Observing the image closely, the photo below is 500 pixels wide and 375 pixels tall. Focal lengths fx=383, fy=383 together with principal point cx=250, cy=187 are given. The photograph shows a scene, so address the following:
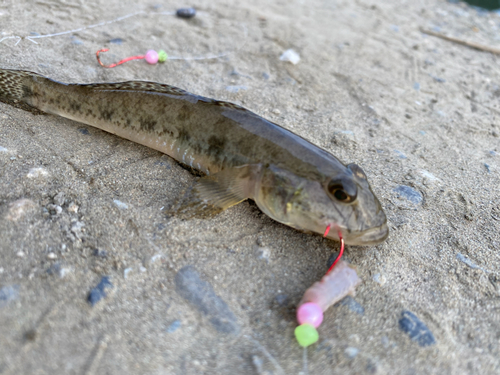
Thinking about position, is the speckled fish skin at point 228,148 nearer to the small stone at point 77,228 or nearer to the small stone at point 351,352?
the small stone at point 351,352

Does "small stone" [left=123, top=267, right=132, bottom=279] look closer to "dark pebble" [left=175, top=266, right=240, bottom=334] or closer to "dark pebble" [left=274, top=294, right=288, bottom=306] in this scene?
"dark pebble" [left=175, top=266, right=240, bottom=334]

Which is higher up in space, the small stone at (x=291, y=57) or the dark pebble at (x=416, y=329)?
the dark pebble at (x=416, y=329)

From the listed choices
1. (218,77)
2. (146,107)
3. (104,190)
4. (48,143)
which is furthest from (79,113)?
(218,77)

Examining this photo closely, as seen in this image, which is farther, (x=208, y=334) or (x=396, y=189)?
(x=396, y=189)

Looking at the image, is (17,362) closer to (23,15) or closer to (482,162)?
(482,162)

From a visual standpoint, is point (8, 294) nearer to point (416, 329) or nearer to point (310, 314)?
point (310, 314)

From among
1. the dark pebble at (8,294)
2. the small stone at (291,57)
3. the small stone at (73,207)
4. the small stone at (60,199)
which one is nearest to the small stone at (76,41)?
the small stone at (291,57)

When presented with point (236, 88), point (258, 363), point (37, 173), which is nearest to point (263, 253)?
point (258, 363)

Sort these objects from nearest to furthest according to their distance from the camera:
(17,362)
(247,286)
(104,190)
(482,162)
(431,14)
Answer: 1. (17,362)
2. (247,286)
3. (104,190)
4. (482,162)
5. (431,14)

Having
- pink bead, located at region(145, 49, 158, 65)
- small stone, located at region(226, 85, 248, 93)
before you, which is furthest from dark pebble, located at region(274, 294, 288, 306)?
pink bead, located at region(145, 49, 158, 65)
